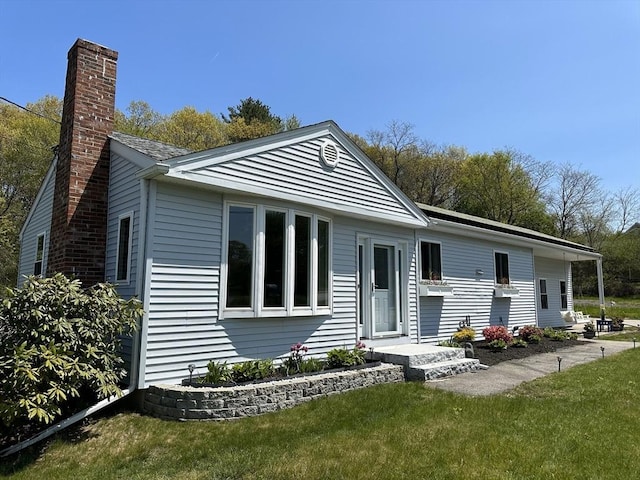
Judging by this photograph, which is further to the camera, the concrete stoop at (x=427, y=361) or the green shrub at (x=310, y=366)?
the concrete stoop at (x=427, y=361)

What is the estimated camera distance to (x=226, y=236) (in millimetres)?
6574

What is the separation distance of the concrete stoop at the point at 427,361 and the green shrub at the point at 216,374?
3255 millimetres

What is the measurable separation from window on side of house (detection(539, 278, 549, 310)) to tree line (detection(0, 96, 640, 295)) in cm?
1333

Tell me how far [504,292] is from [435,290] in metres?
3.84

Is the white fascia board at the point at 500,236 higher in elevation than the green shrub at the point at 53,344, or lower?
higher

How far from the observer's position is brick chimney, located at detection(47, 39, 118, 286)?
22.1 ft

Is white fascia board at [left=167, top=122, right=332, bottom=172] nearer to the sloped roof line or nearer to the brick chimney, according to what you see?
the brick chimney

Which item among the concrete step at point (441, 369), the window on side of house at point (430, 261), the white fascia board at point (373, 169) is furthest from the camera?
the window on side of house at point (430, 261)

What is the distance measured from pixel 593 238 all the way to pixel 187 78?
147 ft

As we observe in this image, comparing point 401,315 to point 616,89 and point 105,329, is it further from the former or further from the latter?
point 616,89

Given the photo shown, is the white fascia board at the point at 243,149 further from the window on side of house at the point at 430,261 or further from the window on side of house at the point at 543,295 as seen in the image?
the window on side of house at the point at 543,295

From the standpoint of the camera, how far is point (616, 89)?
1021 centimetres

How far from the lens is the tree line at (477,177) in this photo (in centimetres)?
2702

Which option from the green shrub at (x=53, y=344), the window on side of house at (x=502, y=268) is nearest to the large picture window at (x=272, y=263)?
the green shrub at (x=53, y=344)
